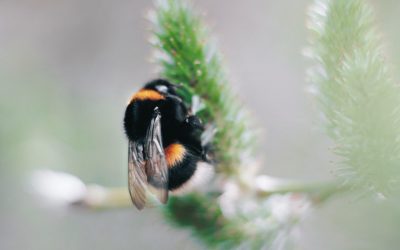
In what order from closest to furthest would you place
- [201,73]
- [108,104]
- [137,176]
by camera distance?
1. [201,73]
2. [137,176]
3. [108,104]

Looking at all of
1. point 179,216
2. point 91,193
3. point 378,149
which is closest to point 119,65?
point 91,193

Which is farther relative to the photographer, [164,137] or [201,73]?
[164,137]

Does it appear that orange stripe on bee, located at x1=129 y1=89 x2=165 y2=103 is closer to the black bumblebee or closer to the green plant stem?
the black bumblebee

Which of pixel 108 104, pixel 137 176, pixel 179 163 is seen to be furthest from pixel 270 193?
pixel 108 104

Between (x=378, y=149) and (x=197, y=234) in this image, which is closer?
(x=378, y=149)

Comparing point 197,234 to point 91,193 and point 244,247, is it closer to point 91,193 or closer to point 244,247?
point 244,247

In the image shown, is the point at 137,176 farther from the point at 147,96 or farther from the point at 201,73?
the point at 201,73

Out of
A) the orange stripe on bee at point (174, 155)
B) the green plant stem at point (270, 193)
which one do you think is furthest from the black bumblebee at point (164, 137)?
the green plant stem at point (270, 193)

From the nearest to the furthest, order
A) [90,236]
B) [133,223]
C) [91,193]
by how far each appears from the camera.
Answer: [91,193] < [133,223] < [90,236]
